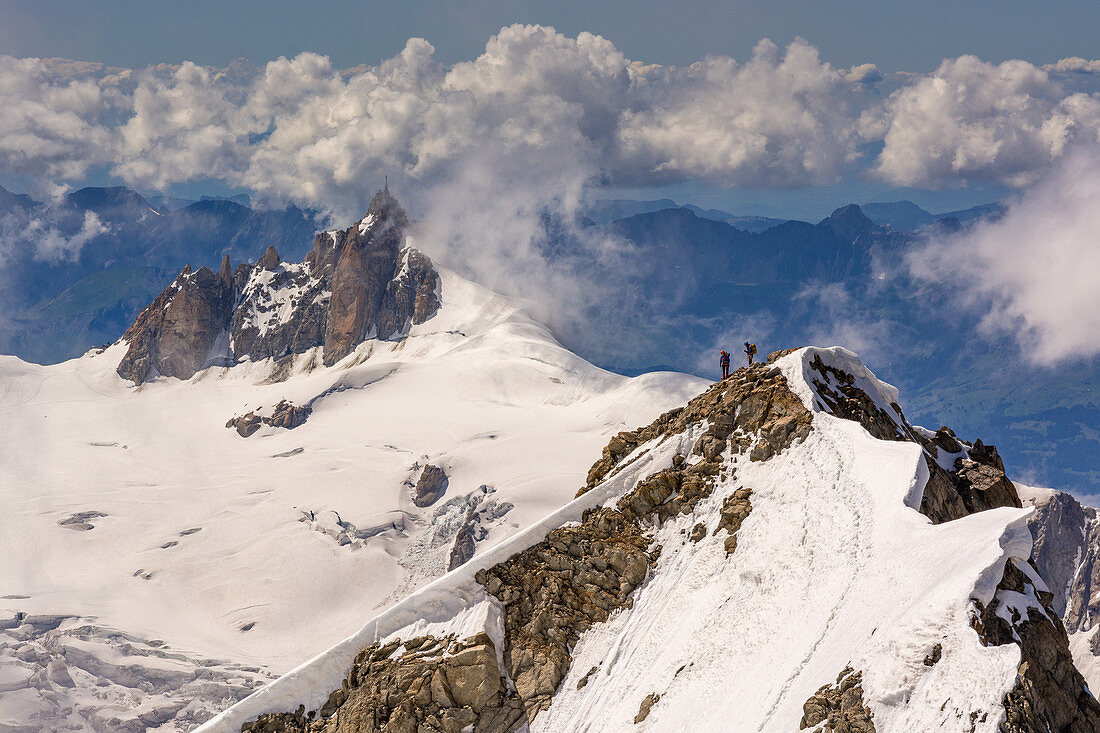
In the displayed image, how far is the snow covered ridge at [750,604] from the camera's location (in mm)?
23125

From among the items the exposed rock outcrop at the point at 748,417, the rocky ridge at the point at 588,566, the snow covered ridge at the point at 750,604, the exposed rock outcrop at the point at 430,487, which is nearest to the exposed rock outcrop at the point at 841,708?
the snow covered ridge at the point at 750,604

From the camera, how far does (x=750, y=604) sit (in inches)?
1284

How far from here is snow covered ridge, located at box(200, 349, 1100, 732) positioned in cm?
2312

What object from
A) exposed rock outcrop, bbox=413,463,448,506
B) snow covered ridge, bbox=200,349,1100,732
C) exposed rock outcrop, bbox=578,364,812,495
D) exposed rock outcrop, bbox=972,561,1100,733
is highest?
exposed rock outcrop, bbox=413,463,448,506

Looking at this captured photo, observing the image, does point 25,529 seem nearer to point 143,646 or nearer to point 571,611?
point 143,646

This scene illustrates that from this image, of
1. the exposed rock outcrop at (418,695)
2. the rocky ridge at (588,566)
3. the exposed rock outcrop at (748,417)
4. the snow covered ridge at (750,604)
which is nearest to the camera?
the snow covered ridge at (750,604)

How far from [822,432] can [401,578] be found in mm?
133895

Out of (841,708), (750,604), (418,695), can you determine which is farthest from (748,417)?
(418,695)

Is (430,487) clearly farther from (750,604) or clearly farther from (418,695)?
(750,604)

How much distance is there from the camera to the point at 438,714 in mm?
33094

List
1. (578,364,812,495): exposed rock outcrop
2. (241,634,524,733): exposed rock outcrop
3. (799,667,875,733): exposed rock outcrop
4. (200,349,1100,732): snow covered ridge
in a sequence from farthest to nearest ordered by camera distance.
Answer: (578,364,812,495): exposed rock outcrop, (241,634,524,733): exposed rock outcrop, (200,349,1100,732): snow covered ridge, (799,667,875,733): exposed rock outcrop

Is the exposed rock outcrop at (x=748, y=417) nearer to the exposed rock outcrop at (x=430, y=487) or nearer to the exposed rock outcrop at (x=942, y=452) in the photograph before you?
the exposed rock outcrop at (x=942, y=452)

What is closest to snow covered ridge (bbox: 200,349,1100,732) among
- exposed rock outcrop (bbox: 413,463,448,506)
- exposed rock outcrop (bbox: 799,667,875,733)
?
exposed rock outcrop (bbox: 799,667,875,733)

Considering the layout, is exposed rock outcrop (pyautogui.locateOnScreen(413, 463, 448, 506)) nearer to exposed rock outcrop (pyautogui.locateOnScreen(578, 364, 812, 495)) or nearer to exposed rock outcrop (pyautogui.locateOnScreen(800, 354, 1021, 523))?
exposed rock outcrop (pyautogui.locateOnScreen(578, 364, 812, 495))
